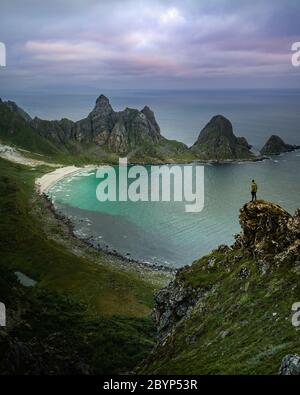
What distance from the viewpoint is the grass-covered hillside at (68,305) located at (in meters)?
70.5

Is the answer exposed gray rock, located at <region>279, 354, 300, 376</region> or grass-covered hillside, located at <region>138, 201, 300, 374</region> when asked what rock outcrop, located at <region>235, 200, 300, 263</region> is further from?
exposed gray rock, located at <region>279, 354, 300, 376</region>

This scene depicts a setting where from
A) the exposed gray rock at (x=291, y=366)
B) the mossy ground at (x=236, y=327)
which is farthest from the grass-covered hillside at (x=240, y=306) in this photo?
the exposed gray rock at (x=291, y=366)

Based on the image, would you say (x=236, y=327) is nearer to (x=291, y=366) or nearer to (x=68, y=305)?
(x=291, y=366)

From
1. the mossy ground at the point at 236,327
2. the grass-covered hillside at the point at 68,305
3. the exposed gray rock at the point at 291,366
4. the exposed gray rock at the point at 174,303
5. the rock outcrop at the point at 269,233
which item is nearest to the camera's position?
the exposed gray rock at the point at 291,366

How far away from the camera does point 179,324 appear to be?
5884 centimetres

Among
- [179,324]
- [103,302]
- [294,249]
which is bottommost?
[103,302]

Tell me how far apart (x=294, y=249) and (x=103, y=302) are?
65.9 metres

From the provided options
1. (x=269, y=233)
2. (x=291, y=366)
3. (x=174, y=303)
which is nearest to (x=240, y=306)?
(x=269, y=233)

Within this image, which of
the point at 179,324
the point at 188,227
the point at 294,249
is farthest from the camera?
the point at 188,227

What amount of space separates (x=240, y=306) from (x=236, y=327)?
3843 millimetres

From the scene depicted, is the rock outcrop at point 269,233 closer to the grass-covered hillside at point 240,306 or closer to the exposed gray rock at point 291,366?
the grass-covered hillside at point 240,306
